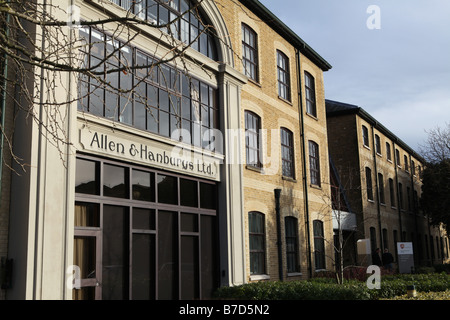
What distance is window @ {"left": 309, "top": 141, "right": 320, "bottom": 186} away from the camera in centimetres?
2033

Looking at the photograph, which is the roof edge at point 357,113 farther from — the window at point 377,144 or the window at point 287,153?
the window at point 287,153

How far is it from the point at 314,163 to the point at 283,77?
152 inches

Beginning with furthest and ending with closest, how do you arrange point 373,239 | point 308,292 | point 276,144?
1. point 373,239
2. point 276,144
3. point 308,292

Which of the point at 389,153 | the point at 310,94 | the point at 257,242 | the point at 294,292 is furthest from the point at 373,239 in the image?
the point at 294,292

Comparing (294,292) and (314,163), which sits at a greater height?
(314,163)

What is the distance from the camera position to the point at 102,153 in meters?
10.4

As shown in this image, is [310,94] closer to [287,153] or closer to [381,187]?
[287,153]

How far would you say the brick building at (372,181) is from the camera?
2556cm

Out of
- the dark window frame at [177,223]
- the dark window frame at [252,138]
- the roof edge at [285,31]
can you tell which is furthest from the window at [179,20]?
the dark window frame at [177,223]

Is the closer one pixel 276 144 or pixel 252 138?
pixel 252 138

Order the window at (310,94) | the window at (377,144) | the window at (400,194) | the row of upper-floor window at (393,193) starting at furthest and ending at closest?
the window at (400,194) → the window at (377,144) → the row of upper-floor window at (393,193) → the window at (310,94)

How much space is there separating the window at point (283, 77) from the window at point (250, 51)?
6.08 ft

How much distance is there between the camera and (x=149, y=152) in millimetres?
11672

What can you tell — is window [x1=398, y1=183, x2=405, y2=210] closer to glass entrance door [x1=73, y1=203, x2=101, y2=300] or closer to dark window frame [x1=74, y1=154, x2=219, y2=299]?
dark window frame [x1=74, y1=154, x2=219, y2=299]
